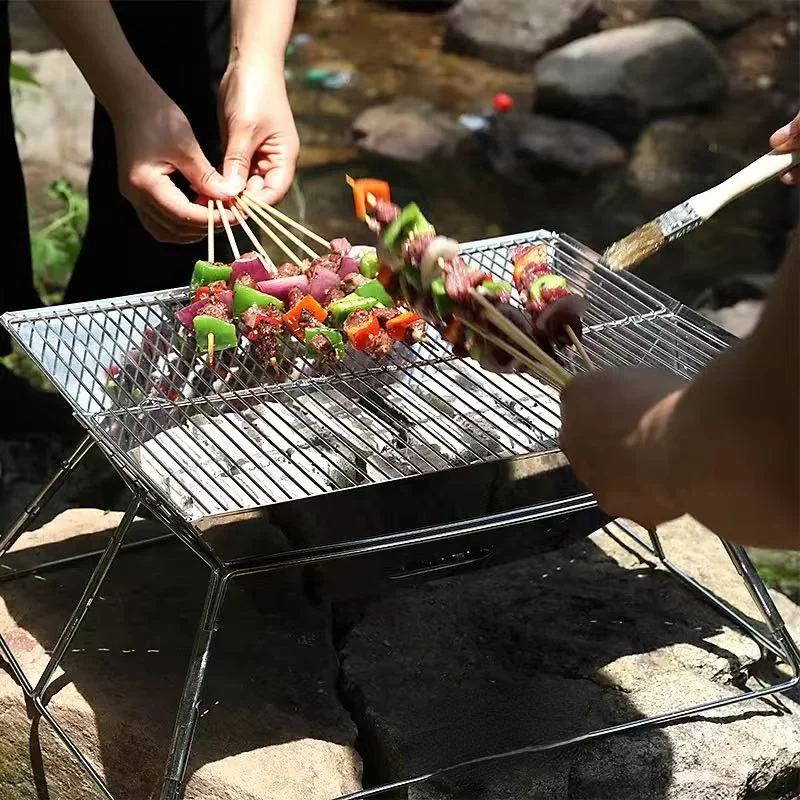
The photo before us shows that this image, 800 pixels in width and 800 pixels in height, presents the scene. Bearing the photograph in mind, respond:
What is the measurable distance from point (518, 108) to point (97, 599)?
267 inches

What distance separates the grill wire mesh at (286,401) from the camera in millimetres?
2611

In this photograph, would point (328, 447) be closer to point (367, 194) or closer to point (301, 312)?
point (301, 312)

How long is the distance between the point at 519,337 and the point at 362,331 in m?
0.73

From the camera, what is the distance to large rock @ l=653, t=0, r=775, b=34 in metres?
10.6

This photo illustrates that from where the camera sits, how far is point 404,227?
2.60m

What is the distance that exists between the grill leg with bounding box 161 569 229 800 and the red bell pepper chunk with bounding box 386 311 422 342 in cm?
75

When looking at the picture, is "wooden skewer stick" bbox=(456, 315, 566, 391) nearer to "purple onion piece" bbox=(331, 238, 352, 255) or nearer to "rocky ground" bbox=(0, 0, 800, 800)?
"rocky ground" bbox=(0, 0, 800, 800)

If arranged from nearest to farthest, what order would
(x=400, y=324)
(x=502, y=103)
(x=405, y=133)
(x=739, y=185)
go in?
(x=739, y=185)
(x=400, y=324)
(x=405, y=133)
(x=502, y=103)

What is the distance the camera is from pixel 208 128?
4324 mm

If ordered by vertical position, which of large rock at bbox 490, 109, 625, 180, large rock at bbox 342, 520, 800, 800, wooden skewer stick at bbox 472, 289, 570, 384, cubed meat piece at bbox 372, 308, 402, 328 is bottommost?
large rock at bbox 490, 109, 625, 180

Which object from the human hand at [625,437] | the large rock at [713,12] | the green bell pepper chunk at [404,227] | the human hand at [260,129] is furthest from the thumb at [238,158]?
the large rock at [713,12]

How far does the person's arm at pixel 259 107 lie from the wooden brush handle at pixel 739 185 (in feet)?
3.69

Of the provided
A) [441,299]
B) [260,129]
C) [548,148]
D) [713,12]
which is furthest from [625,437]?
[713,12]

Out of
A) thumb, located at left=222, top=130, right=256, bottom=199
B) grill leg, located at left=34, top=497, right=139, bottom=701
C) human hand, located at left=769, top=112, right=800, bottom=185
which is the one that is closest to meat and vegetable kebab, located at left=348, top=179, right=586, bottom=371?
thumb, located at left=222, top=130, right=256, bottom=199
